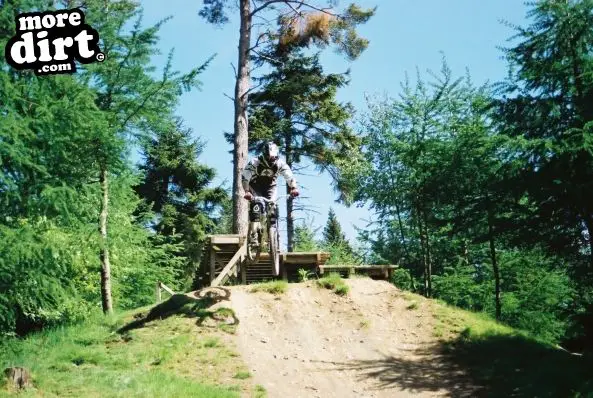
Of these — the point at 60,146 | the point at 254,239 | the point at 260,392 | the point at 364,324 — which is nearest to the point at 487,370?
the point at 364,324

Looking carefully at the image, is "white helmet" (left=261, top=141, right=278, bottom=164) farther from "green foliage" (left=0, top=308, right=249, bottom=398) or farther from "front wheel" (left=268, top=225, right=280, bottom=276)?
"green foliage" (left=0, top=308, right=249, bottom=398)

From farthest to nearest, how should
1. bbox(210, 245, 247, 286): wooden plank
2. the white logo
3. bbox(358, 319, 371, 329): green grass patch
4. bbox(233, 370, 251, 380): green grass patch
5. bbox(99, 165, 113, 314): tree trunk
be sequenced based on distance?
bbox(210, 245, 247, 286): wooden plank < bbox(99, 165, 113, 314): tree trunk < bbox(358, 319, 371, 329): green grass patch < the white logo < bbox(233, 370, 251, 380): green grass patch

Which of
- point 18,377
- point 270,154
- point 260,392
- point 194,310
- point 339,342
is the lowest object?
point 260,392

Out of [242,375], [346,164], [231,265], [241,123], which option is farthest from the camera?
[346,164]

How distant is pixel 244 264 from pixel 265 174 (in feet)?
11.6

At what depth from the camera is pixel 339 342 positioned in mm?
10320

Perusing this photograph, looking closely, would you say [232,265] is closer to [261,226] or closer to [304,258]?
[304,258]

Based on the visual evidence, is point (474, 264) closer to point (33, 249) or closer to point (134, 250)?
point (134, 250)

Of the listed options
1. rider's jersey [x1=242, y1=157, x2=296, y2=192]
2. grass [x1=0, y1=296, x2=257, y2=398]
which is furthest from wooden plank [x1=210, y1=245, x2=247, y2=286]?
rider's jersey [x1=242, y1=157, x2=296, y2=192]

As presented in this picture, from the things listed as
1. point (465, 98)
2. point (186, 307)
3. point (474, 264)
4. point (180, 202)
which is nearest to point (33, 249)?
point (186, 307)

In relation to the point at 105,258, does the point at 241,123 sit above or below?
above

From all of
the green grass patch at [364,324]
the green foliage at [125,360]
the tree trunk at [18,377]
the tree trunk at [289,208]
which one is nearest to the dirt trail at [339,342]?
the green grass patch at [364,324]

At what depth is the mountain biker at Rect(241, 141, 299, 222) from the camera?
10.7 m

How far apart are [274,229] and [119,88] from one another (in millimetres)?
4991
